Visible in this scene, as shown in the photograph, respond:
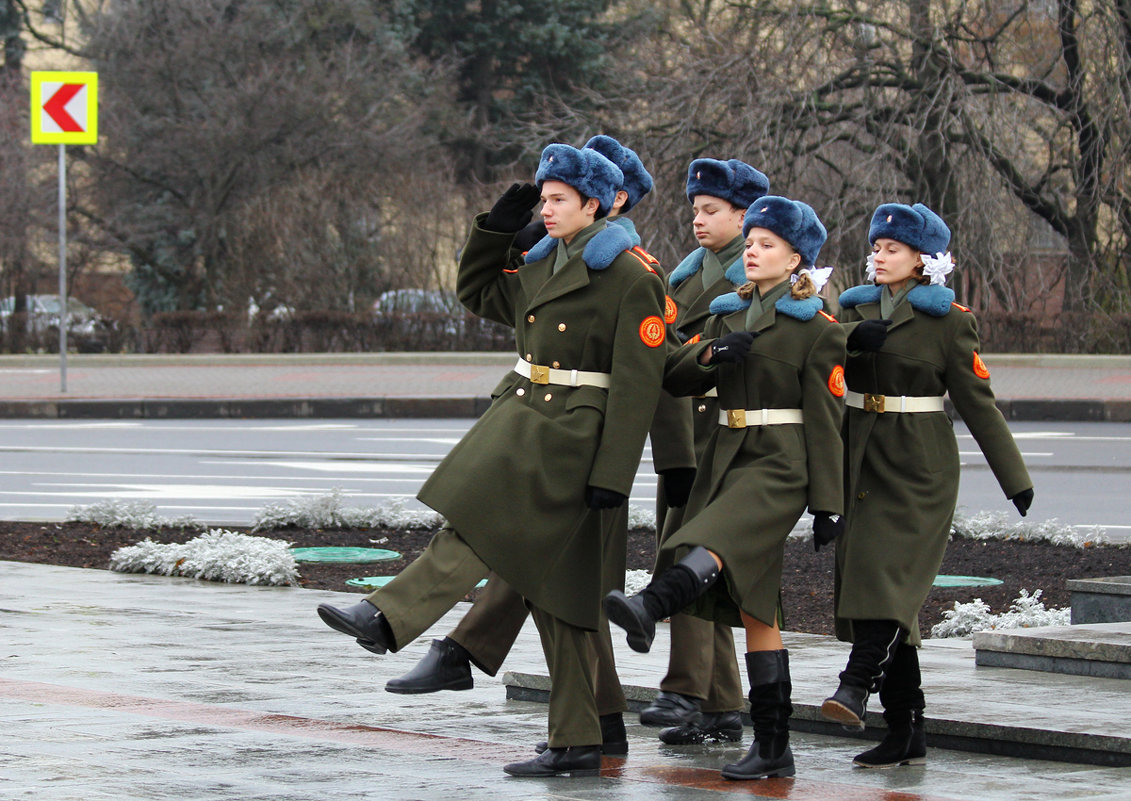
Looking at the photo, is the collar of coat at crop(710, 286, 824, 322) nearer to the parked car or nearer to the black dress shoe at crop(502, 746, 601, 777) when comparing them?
the black dress shoe at crop(502, 746, 601, 777)

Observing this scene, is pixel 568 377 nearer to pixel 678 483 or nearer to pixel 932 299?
pixel 678 483

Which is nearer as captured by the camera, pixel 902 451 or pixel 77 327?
pixel 902 451

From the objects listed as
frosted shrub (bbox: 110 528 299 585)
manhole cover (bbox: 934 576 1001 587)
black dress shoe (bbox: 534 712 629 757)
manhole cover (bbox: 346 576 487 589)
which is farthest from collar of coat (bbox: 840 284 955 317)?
frosted shrub (bbox: 110 528 299 585)

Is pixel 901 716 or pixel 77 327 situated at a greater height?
pixel 77 327

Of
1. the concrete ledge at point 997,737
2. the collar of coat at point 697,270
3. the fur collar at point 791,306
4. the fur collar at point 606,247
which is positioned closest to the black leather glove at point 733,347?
the fur collar at point 791,306

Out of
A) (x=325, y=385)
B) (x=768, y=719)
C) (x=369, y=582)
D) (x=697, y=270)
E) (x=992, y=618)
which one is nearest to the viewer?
(x=768, y=719)

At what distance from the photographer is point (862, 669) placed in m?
5.25

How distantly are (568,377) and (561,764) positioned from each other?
112cm

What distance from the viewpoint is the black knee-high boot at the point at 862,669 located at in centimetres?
518

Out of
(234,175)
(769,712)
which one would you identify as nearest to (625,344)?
(769,712)

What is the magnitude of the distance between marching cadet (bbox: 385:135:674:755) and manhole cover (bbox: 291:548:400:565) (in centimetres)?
472

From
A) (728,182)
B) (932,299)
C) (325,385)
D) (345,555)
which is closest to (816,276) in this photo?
(932,299)

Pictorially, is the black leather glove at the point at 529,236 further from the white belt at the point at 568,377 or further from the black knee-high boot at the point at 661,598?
the black knee-high boot at the point at 661,598

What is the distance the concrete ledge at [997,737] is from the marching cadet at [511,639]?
61cm
